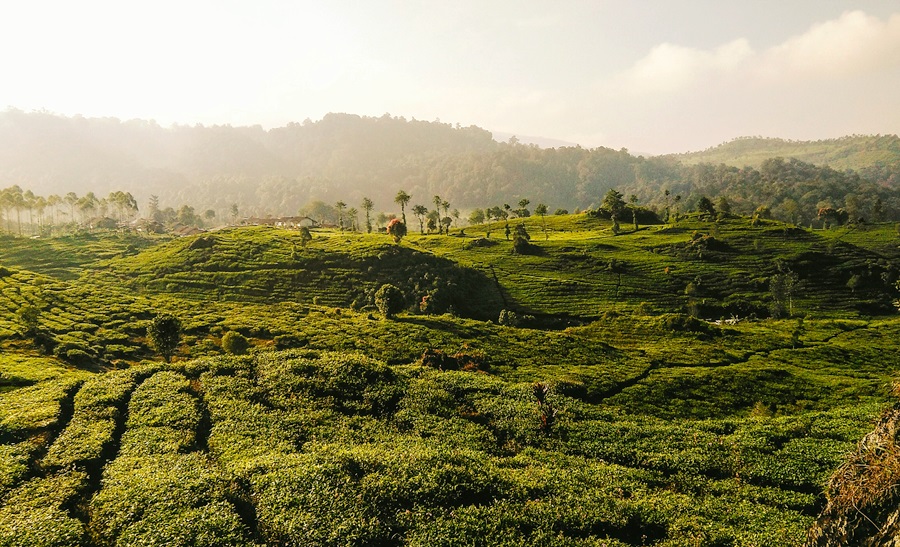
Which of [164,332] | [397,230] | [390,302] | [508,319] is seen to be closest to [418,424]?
[164,332]

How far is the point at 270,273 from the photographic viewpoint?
13938 cm

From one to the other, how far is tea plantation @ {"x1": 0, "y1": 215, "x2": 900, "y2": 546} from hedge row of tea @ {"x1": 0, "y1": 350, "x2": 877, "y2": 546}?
0.58 ft

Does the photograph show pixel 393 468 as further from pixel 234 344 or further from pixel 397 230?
pixel 397 230

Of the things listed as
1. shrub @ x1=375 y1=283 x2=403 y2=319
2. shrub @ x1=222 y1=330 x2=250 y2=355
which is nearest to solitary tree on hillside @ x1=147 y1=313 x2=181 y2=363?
shrub @ x1=222 y1=330 x2=250 y2=355

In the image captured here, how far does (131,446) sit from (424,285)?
10039 centimetres

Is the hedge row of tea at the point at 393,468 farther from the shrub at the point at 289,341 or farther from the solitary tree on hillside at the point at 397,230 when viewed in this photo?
the solitary tree on hillside at the point at 397,230

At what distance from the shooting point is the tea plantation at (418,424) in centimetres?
2841

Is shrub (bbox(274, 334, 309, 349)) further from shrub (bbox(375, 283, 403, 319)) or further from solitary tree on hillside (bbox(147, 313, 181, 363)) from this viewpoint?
shrub (bbox(375, 283, 403, 319))

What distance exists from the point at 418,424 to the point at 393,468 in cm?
1019

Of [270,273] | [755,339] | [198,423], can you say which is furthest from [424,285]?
[198,423]

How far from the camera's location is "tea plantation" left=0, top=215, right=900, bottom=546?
28.4 m

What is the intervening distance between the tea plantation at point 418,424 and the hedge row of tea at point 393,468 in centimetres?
18

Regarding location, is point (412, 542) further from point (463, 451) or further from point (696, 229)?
point (696, 229)

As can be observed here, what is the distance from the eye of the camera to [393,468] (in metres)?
33.1
